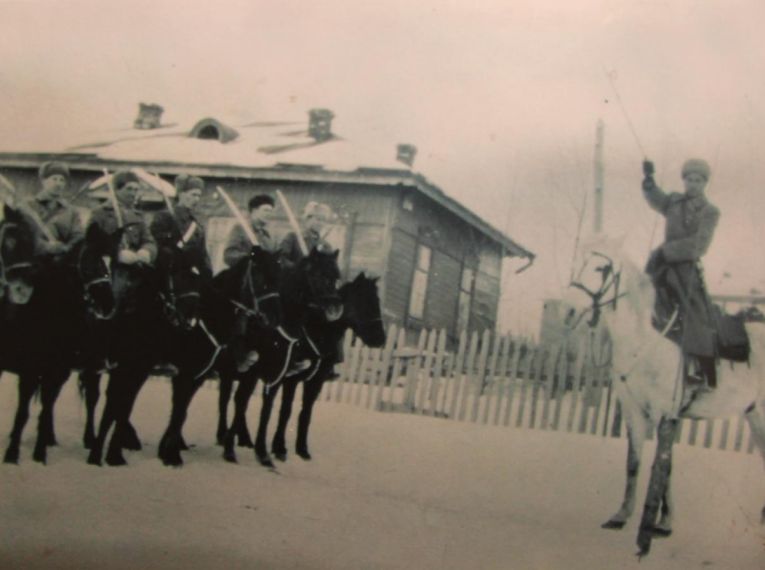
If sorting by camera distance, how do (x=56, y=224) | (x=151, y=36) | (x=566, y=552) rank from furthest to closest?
(x=151, y=36) < (x=56, y=224) < (x=566, y=552)

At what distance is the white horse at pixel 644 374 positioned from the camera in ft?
10.2

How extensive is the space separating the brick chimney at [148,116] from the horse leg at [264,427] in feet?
4.12

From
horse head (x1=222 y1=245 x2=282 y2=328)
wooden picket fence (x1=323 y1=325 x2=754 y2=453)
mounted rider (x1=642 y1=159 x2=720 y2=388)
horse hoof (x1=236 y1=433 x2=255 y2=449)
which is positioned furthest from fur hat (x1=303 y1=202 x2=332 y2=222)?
mounted rider (x1=642 y1=159 x2=720 y2=388)

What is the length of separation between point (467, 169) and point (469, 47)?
532 mm

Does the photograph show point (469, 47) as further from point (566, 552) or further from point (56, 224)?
point (566, 552)

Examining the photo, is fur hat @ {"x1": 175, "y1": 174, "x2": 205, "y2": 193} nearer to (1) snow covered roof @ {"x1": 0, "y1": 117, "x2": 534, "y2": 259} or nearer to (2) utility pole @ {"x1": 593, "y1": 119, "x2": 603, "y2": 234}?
(1) snow covered roof @ {"x1": 0, "y1": 117, "x2": 534, "y2": 259}

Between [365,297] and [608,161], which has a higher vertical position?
[608,161]

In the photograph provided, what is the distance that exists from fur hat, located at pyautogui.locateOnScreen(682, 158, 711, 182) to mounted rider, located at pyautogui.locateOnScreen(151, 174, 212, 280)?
2.04m

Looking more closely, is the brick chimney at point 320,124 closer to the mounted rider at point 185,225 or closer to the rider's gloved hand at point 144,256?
the mounted rider at point 185,225

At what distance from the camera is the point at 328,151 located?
130 inches

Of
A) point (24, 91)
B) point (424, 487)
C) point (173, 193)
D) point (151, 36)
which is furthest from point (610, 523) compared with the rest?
point (24, 91)

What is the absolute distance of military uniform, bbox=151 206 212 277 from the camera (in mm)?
3291

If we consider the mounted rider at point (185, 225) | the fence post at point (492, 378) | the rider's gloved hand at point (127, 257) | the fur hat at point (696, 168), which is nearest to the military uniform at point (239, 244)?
the mounted rider at point (185, 225)

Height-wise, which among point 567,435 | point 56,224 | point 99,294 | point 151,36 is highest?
point 151,36
